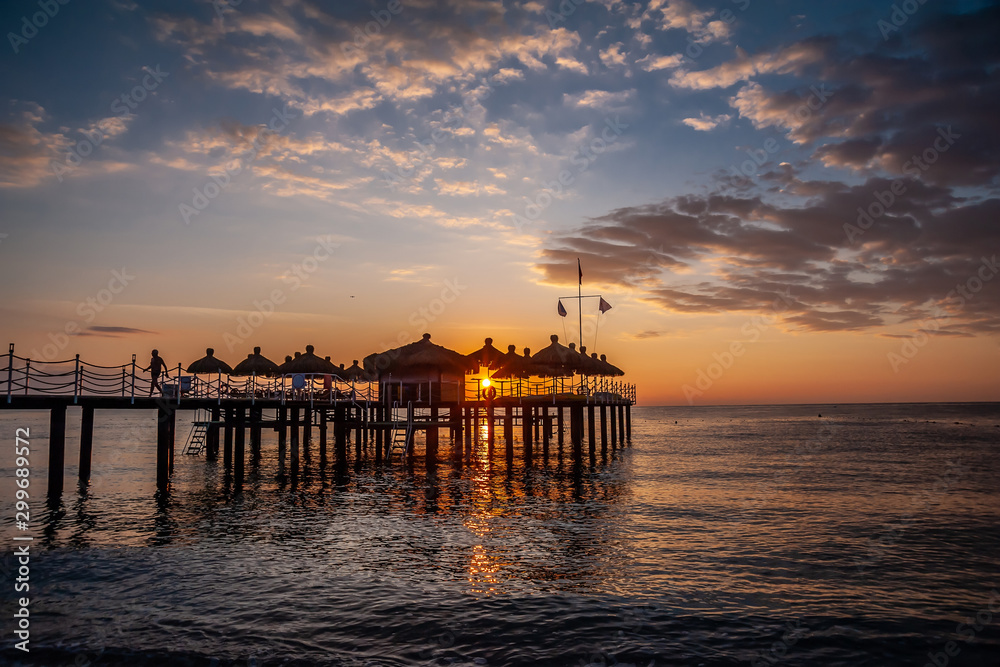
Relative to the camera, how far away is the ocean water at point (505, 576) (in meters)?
8.77

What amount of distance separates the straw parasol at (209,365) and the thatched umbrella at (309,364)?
4.95m

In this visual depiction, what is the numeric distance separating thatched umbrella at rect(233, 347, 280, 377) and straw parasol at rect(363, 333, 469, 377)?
23.9 feet

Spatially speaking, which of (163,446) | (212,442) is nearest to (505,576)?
(163,446)

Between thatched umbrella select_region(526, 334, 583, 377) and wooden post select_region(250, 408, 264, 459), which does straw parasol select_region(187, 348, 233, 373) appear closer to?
wooden post select_region(250, 408, 264, 459)

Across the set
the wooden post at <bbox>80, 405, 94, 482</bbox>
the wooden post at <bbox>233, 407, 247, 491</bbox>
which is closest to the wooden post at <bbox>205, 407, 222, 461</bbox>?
the wooden post at <bbox>233, 407, 247, 491</bbox>

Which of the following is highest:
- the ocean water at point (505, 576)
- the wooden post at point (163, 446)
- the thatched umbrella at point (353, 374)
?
the thatched umbrella at point (353, 374)

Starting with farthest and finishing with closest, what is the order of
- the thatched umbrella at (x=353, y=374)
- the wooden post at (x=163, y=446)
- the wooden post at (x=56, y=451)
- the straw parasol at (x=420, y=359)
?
the thatched umbrella at (x=353, y=374) → the straw parasol at (x=420, y=359) → the wooden post at (x=163, y=446) → the wooden post at (x=56, y=451)

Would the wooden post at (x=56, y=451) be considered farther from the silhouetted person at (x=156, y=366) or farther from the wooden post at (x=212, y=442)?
the wooden post at (x=212, y=442)

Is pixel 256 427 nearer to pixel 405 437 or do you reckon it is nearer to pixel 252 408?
pixel 252 408

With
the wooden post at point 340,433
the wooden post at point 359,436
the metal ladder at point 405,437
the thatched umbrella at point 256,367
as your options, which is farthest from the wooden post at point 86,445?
the thatched umbrella at point 256,367

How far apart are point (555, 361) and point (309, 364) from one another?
16090mm

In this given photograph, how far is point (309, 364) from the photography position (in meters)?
40.1

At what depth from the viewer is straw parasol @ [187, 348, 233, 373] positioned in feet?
114

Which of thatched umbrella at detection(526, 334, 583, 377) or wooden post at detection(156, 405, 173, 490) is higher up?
thatched umbrella at detection(526, 334, 583, 377)
